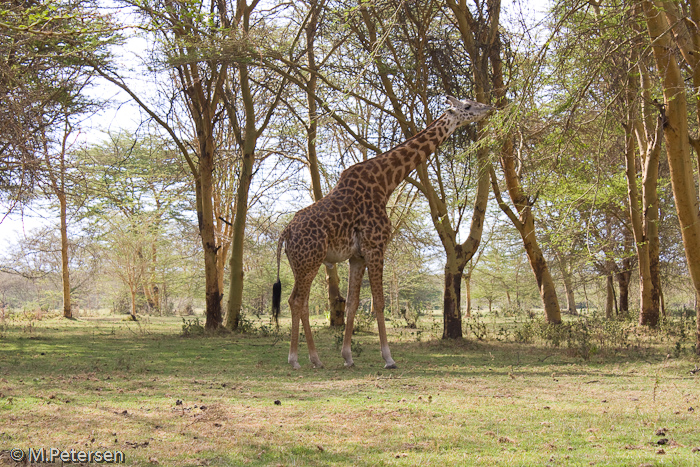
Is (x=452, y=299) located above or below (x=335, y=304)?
above

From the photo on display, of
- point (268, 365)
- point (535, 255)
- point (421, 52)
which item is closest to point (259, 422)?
point (268, 365)

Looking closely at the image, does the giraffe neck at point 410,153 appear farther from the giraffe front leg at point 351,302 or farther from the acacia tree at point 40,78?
the acacia tree at point 40,78

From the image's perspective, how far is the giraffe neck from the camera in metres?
9.38

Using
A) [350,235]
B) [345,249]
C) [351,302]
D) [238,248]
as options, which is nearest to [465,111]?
[350,235]

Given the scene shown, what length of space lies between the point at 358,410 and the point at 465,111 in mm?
6140

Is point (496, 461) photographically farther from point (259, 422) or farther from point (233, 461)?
point (259, 422)


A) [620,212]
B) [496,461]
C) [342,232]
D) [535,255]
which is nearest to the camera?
[496,461]

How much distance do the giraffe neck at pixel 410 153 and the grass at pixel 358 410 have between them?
3080mm

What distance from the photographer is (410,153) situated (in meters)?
9.57

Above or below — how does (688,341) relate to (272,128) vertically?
below

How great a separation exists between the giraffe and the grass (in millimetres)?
791

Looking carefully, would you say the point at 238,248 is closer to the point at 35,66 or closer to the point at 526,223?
the point at 35,66

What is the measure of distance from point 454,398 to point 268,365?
3852 mm

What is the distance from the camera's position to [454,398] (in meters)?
5.96
